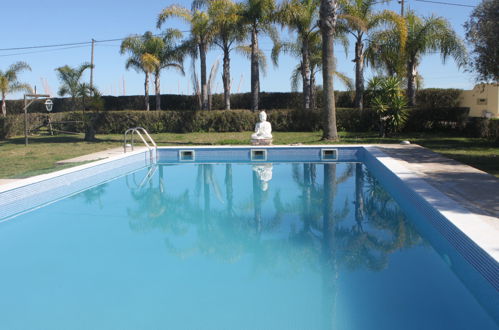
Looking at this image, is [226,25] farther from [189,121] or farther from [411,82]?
[411,82]

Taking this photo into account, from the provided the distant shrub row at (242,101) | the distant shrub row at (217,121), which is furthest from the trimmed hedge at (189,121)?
the distant shrub row at (242,101)

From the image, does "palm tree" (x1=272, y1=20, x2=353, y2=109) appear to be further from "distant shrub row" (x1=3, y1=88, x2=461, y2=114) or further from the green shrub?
the green shrub

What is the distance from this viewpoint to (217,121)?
23.0 meters

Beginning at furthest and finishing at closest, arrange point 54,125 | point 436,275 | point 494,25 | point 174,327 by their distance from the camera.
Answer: point 54,125
point 494,25
point 436,275
point 174,327

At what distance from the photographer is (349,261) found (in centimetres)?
543

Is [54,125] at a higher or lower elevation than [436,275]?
higher

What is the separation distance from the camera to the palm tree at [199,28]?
23.3m

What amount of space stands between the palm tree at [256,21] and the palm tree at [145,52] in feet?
21.7

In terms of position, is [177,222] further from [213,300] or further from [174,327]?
[174,327]

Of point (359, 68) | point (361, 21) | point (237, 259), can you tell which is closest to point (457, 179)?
point (237, 259)

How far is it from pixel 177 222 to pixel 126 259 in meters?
1.74

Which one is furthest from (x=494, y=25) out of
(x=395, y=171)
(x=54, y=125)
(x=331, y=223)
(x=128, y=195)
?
(x=54, y=125)

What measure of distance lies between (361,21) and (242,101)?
12.0 m

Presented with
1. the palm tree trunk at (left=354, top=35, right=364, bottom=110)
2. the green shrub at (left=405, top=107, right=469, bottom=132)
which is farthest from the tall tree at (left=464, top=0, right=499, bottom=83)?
the palm tree trunk at (left=354, top=35, right=364, bottom=110)
